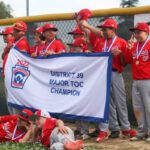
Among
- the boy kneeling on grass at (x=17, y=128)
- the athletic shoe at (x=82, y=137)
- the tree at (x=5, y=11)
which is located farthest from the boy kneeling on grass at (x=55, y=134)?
the tree at (x=5, y=11)

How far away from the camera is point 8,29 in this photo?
23.5 feet

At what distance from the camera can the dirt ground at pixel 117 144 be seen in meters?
4.97

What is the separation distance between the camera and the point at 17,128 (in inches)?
222

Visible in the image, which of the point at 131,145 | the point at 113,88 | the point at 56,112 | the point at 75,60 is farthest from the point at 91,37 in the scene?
the point at 131,145

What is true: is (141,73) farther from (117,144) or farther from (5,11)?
(5,11)

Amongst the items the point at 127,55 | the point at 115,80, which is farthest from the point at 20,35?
the point at 127,55

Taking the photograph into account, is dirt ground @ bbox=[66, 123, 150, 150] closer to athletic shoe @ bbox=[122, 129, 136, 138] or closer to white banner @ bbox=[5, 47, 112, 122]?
athletic shoe @ bbox=[122, 129, 136, 138]

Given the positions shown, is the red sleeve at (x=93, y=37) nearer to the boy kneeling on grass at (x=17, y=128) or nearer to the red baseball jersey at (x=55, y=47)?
the red baseball jersey at (x=55, y=47)

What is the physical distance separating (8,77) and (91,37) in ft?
6.80

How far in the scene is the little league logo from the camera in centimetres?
657

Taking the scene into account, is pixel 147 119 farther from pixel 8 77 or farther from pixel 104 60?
pixel 8 77

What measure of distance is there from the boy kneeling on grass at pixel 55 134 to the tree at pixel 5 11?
2821 inches

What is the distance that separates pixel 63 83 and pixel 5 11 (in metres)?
76.3

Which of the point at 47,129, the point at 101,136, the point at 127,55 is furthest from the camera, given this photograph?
the point at 101,136
